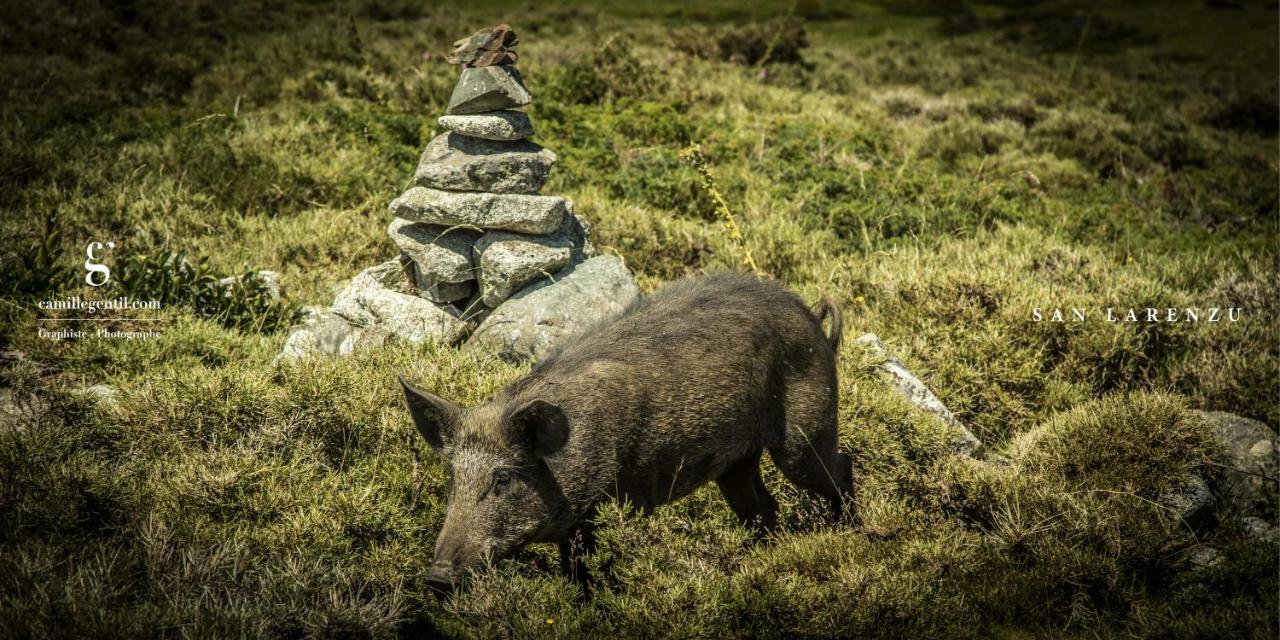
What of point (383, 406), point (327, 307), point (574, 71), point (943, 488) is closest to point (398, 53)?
point (574, 71)

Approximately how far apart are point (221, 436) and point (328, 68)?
9683mm

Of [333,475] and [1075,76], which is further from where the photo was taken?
[1075,76]

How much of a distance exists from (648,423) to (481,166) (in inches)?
126

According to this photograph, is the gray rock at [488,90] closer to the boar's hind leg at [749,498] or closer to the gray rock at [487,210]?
the gray rock at [487,210]

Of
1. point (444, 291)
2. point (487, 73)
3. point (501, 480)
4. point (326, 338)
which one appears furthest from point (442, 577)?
point (487, 73)

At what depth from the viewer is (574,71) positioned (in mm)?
13930

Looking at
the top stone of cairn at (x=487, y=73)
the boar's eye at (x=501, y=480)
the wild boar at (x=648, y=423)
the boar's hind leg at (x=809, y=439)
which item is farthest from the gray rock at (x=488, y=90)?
the boar's eye at (x=501, y=480)

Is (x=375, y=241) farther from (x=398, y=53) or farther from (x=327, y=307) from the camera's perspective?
(x=398, y=53)

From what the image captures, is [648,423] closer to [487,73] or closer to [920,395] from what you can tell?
[920,395]

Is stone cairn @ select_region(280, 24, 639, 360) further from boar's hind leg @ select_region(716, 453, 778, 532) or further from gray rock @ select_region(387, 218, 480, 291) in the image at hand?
boar's hind leg @ select_region(716, 453, 778, 532)

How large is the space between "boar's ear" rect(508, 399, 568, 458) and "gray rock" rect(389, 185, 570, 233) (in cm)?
312

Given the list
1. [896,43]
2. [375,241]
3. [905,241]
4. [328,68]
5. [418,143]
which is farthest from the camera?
[896,43]

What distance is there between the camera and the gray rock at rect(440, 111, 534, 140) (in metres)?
6.97

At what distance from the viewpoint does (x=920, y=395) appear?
7.03 m
